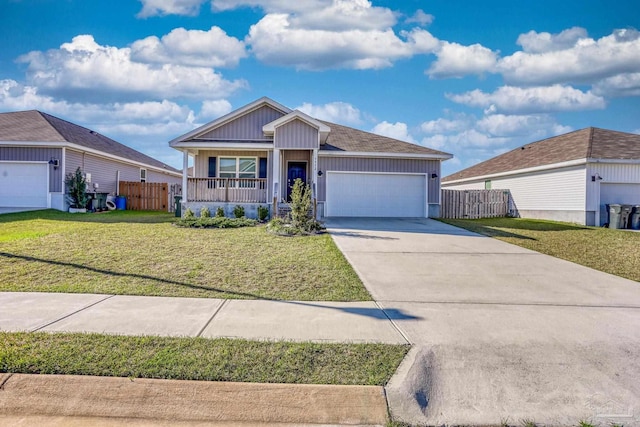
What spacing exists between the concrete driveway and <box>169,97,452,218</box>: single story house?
9.45 meters

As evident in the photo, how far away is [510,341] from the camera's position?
4.01 metres

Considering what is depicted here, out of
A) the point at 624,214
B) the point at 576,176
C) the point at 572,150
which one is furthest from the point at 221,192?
the point at 624,214

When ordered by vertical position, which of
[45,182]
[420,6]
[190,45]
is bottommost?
[45,182]

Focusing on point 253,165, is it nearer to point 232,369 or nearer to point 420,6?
point 420,6

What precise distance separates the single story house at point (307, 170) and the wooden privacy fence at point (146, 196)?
23.5 feet

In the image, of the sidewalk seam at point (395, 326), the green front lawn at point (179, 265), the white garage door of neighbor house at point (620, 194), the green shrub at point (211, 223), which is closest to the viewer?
the sidewalk seam at point (395, 326)

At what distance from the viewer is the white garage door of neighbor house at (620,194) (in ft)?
54.9

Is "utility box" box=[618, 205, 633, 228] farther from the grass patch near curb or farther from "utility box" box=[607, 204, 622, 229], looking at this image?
the grass patch near curb

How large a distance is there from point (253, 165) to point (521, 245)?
12.1 m

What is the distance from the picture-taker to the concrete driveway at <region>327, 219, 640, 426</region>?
296cm

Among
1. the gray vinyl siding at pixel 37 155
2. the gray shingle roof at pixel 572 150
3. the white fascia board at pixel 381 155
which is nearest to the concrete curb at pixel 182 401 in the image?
the white fascia board at pixel 381 155

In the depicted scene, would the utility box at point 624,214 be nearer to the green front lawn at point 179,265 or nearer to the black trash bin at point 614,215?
the black trash bin at point 614,215

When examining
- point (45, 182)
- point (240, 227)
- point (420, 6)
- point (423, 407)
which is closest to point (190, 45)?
point (240, 227)

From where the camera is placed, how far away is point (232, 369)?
3.26 metres
